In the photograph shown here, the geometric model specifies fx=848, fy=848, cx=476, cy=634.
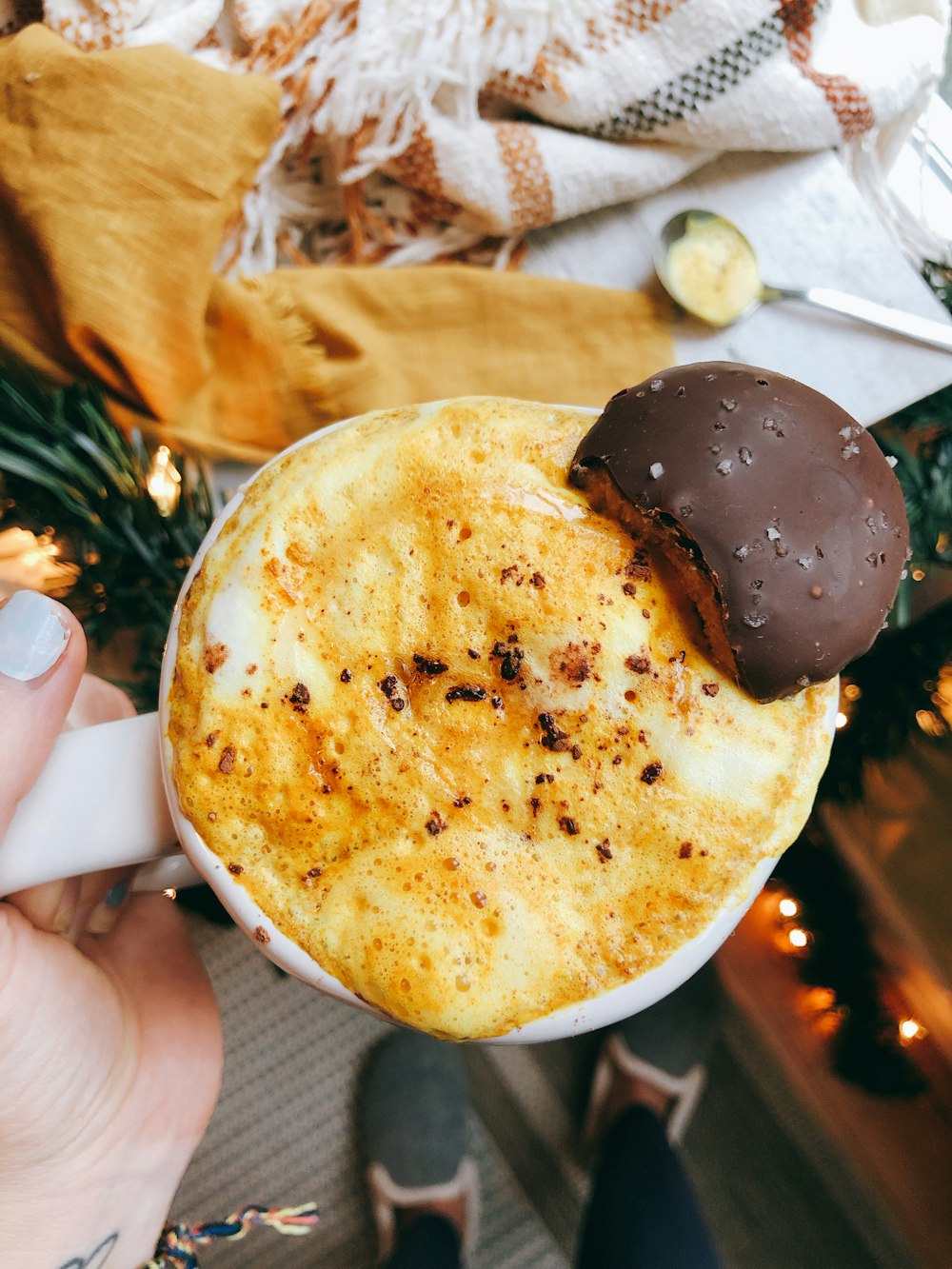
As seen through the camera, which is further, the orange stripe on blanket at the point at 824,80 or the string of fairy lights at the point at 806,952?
the string of fairy lights at the point at 806,952

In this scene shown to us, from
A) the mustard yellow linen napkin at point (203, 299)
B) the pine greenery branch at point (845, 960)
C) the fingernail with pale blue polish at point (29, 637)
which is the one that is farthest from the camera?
the pine greenery branch at point (845, 960)

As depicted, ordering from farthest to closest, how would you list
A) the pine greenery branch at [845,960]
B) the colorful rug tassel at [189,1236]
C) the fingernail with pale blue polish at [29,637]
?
the pine greenery branch at [845,960], the colorful rug tassel at [189,1236], the fingernail with pale blue polish at [29,637]

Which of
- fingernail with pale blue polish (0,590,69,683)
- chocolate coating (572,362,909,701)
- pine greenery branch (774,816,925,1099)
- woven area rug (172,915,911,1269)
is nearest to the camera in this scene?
chocolate coating (572,362,909,701)

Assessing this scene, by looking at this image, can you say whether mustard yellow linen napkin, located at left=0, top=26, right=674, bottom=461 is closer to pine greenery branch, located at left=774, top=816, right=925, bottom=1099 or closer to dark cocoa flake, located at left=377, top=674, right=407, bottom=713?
dark cocoa flake, located at left=377, top=674, right=407, bottom=713

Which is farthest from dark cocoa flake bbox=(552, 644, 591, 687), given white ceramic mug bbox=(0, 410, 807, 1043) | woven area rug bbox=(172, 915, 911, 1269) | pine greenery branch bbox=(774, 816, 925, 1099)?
woven area rug bbox=(172, 915, 911, 1269)

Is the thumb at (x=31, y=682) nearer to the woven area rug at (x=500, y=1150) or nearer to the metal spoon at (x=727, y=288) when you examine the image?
the metal spoon at (x=727, y=288)

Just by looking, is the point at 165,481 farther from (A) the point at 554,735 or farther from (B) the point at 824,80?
(B) the point at 824,80

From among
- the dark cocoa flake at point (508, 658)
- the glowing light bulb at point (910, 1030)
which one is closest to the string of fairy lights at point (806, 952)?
the glowing light bulb at point (910, 1030)
